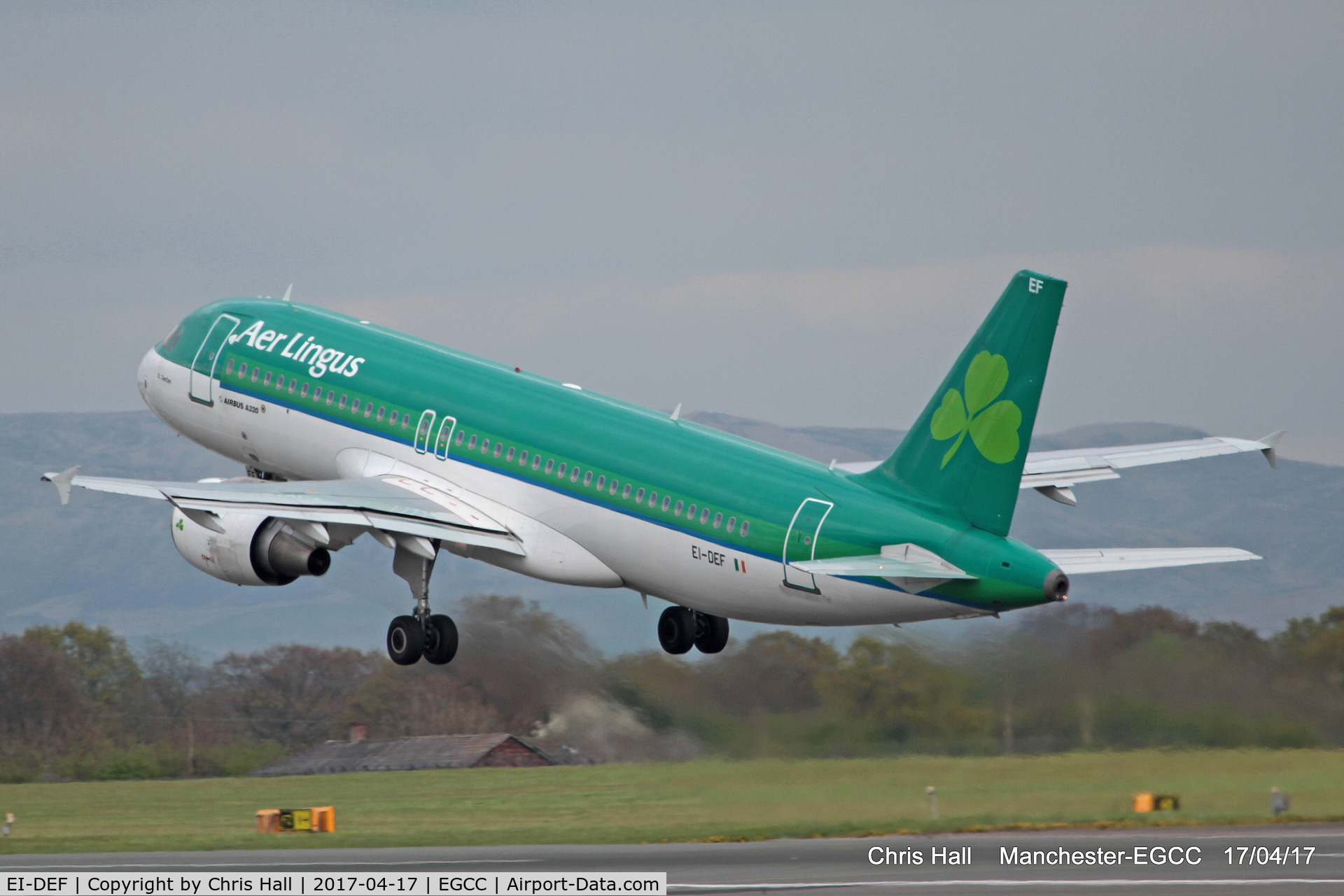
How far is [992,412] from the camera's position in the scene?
30.1m

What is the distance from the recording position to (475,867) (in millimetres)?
35281

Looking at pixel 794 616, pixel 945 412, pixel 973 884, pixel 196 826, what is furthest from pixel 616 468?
pixel 196 826

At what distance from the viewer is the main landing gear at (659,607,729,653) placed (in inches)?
1551

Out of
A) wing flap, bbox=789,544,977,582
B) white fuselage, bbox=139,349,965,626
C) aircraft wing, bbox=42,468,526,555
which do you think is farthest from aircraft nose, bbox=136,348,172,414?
wing flap, bbox=789,544,977,582

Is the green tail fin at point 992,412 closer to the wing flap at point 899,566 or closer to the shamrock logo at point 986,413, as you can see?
the shamrock logo at point 986,413

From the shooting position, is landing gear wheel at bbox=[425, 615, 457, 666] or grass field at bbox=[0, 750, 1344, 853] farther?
landing gear wheel at bbox=[425, 615, 457, 666]

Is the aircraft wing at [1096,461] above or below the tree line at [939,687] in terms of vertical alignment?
above

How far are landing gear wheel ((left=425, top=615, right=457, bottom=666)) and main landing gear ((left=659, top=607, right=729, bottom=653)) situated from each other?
4723 mm

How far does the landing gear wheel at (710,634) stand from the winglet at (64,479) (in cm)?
1324

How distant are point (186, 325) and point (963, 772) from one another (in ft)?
71.3

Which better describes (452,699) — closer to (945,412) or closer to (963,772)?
(963,772)

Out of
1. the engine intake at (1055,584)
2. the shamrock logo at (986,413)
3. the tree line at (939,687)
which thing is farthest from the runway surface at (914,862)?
the shamrock logo at (986,413)
